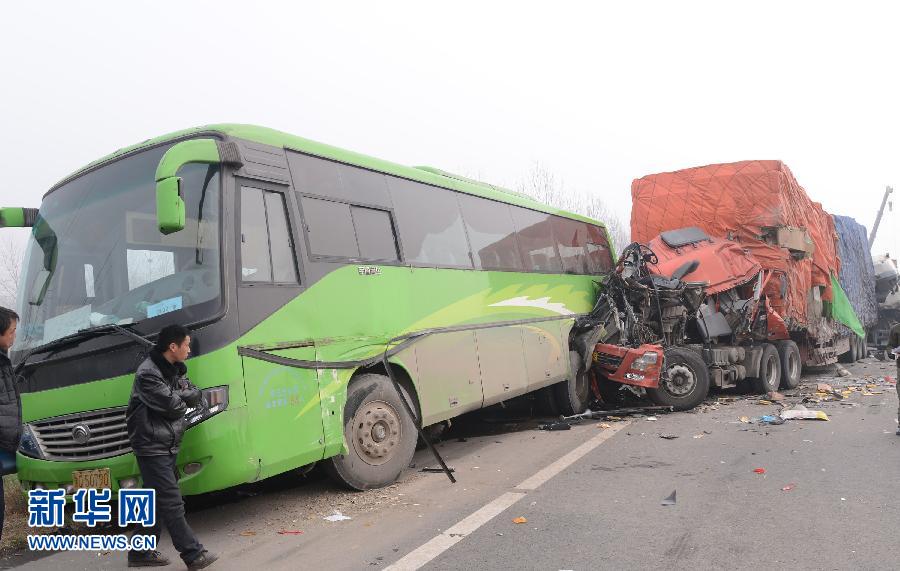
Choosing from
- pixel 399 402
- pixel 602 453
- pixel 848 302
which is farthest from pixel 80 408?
pixel 848 302

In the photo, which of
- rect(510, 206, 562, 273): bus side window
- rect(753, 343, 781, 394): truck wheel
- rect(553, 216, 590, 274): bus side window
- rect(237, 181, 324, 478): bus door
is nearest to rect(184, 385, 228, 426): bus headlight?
rect(237, 181, 324, 478): bus door

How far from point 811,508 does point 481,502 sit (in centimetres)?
251

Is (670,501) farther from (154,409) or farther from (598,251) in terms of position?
(598,251)

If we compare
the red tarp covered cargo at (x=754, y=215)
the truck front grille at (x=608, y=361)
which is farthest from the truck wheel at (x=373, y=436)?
the red tarp covered cargo at (x=754, y=215)

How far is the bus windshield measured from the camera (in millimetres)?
4770

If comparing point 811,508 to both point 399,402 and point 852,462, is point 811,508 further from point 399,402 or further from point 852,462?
point 399,402

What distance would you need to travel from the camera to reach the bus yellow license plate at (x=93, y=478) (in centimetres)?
453

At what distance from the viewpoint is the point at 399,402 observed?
631 centimetres

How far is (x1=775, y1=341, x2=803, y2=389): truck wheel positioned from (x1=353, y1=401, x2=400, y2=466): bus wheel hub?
980 centimetres

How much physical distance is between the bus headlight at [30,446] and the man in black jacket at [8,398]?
57 cm

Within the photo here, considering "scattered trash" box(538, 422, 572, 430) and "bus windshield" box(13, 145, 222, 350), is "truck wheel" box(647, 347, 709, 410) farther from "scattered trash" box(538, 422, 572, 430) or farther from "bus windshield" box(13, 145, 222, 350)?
"bus windshield" box(13, 145, 222, 350)

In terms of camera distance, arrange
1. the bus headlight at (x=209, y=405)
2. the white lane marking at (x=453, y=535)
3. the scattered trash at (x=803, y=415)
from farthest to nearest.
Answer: the scattered trash at (x=803, y=415) < the bus headlight at (x=209, y=405) < the white lane marking at (x=453, y=535)

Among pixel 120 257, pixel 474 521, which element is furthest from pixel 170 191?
pixel 474 521

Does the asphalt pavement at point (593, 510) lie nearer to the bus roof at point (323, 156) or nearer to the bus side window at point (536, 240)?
the bus side window at point (536, 240)
